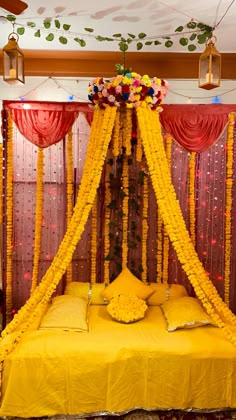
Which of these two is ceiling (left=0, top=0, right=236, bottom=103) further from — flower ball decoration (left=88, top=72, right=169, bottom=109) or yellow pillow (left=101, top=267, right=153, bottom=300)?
yellow pillow (left=101, top=267, right=153, bottom=300)

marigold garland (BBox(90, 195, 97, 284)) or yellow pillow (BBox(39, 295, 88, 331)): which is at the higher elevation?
marigold garland (BBox(90, 195, 97, 284))

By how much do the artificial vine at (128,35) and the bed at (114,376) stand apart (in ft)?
9.55

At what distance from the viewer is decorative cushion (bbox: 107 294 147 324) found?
13.8ft

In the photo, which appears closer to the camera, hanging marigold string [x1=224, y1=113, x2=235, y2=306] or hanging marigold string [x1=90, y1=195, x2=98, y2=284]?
hanging marigold string [x1=224, y1=113, x2=235, y2=306]

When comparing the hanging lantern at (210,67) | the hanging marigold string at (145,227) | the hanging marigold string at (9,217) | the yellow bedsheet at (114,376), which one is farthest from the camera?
the hanging marigold string at (145,227)

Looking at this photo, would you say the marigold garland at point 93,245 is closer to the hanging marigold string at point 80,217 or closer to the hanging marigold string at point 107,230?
the hanging marigold string at point 107,230

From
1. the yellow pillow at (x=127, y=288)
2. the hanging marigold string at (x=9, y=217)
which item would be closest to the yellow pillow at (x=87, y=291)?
the yellow pillow at (x=127, y=288)

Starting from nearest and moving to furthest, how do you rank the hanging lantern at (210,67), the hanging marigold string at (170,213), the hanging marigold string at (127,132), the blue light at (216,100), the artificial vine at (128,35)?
the hanging lantern at (210,67) → the hanging marigold string at (170,213) → the artificial vine at (128,35) → the hanging marigold string at (127,132) → the blue light at (216,100)

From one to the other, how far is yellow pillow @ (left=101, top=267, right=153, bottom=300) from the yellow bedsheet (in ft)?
3.08

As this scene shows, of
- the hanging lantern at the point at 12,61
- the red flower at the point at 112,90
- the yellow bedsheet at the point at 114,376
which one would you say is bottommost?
the yellow bedsheet at the point at 114,376

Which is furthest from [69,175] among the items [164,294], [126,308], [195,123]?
[164,294]

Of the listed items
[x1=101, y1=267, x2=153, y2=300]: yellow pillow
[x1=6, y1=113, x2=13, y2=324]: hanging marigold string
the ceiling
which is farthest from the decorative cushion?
the ceiling

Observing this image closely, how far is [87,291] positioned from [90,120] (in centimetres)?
189

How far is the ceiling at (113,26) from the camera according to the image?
146 inches
